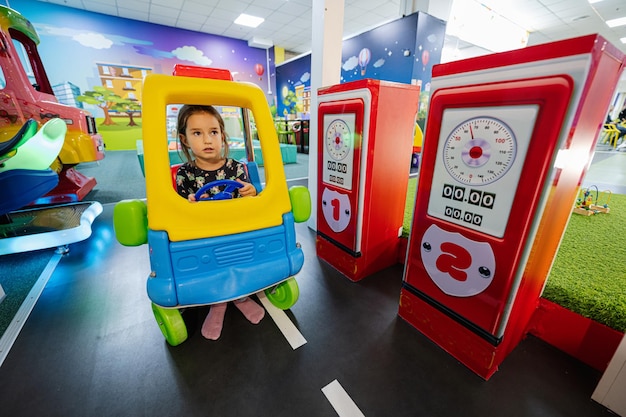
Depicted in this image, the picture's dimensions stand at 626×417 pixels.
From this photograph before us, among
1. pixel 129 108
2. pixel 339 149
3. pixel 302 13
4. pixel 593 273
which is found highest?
pixel 302 13

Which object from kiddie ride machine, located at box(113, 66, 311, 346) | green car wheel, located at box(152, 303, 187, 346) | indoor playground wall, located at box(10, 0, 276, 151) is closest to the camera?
kiddie ride machine, located at box(113, 66, 311, 346)

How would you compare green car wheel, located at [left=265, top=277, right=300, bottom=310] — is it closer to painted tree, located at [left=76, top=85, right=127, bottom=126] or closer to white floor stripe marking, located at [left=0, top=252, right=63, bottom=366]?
white floor stripe marking, located at [left=0, top=252, right=63, bottom=366]

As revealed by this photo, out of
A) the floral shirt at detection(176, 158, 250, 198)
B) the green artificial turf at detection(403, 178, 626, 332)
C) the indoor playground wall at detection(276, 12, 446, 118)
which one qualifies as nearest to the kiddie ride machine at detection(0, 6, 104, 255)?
the floral shirt at detection(176, 158, 250, 198)

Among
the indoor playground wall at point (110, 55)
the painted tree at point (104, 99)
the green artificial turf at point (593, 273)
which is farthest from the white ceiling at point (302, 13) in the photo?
the green artificial turf at point (593, 273)

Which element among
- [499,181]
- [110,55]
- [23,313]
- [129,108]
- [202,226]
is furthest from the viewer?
[129,108]

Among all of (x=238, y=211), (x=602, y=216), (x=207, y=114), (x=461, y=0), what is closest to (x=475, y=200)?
(x=238, y=211)

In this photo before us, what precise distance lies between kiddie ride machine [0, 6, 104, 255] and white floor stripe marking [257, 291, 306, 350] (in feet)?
4.91

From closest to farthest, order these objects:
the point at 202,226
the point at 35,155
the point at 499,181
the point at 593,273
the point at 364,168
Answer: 1. the point at 499,181
2. the point at 202,226
3. the point at 593,273
4. the point at 364,168
5. the point at 35,155

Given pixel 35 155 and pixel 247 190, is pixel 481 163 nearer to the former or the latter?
pixel 247 190

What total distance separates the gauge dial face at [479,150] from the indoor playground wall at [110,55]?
26.6 ft

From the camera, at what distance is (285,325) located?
1.23 metres

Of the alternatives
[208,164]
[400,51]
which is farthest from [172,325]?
[400,51]

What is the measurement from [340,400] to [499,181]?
0.91 meters

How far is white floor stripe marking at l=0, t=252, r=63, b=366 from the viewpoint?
1.09 metres
